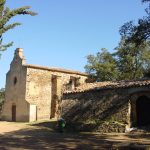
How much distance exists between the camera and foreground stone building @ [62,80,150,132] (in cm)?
2494

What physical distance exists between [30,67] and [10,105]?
5550 millimetres

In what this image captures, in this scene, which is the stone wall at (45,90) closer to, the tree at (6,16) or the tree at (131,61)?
the tree at (131,61)

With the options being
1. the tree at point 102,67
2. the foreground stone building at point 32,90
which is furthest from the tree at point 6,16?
the tree at point 102,67

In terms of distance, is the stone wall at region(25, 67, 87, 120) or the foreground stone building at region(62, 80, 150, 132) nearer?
the foreground stone building at region(62, 80, 150, 132)

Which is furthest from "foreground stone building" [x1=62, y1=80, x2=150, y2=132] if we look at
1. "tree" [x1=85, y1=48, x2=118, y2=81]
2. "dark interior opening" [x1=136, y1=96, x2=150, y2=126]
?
"tree" [x1=85, y1=48, x2=118, y2=81]

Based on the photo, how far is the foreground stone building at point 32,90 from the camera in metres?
39.2

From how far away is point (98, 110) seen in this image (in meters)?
26.7

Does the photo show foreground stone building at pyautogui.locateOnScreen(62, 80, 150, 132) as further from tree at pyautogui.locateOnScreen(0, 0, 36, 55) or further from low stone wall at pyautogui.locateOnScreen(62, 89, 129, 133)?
tree at pyautogui.locateOnScreen(0, 0, 36, 55)

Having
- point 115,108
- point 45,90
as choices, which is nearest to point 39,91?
point 45,90

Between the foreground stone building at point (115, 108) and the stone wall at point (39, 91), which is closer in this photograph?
the foreground stone building at point (115, 108)

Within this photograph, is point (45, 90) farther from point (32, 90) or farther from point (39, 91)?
point (32, 90)

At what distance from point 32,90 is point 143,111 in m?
17.5

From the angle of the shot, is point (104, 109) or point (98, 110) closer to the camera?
point (104, 109)

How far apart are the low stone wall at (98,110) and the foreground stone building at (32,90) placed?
10.7m
